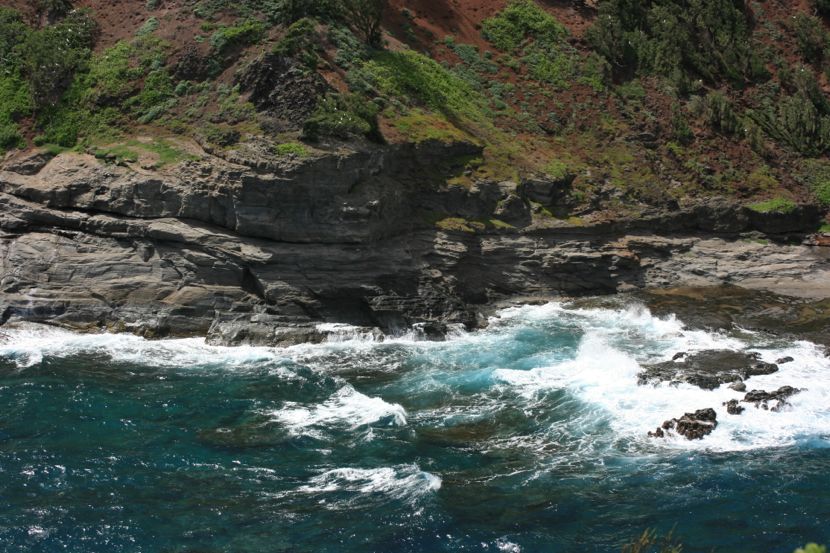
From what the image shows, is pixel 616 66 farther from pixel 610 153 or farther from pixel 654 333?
pixel 654 333

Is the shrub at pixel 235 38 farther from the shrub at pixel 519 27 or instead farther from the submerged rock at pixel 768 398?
the submerged rock at pixel 768 398

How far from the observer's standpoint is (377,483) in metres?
18.8

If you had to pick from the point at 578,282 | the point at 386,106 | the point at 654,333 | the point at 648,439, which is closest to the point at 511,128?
the point at 386,106

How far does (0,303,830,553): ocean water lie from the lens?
16.6 m

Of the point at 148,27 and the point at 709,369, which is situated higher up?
the point at 148,27

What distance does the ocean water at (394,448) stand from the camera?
1662 cm

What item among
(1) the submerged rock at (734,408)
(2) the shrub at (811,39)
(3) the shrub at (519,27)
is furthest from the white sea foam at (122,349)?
(2) the shrub at (811,39)

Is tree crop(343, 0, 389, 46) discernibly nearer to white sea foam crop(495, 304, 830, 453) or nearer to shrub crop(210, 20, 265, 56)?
shrub crop(210, 20, 265, 56)

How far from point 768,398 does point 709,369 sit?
112 inches

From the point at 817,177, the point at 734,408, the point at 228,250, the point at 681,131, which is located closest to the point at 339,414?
the point at 228,250

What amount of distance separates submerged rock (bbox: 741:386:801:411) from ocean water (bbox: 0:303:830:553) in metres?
0.26

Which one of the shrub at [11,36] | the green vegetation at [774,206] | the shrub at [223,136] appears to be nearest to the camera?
the shrub at [223,136]

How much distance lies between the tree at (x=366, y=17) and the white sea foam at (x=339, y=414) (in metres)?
25.0

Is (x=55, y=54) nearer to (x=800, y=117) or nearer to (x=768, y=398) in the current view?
(x=768, y=398)
